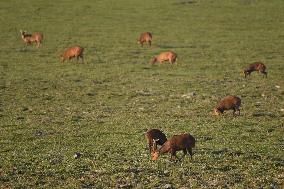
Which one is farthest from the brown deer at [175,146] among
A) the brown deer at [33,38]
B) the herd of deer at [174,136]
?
the brown deer at [33,38]

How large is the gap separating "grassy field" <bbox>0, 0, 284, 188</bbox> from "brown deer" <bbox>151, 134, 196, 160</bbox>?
11.4 inches

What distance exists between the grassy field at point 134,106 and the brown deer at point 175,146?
0.95 feet

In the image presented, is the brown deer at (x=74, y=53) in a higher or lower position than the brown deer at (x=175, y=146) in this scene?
higher

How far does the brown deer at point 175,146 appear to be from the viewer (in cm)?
1376

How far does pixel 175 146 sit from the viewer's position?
45.1 ft

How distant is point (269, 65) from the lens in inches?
1315

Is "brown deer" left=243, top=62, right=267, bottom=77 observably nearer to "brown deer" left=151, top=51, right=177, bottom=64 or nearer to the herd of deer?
the herd of deer

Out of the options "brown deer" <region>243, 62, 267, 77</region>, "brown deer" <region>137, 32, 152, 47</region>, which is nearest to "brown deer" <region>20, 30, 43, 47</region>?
"brown deer" <region>137, 32, 152, 47</region>

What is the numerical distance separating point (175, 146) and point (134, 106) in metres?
8.56

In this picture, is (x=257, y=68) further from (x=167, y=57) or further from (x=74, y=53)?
(x=74, y=53)

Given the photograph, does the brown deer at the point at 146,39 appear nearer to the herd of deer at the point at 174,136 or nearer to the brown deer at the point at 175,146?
the herd of deer at the point at 174,136

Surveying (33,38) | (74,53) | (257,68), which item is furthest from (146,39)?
(257,68)

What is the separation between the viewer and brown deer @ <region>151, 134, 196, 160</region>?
13758 mm

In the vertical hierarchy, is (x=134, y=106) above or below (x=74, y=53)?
below
